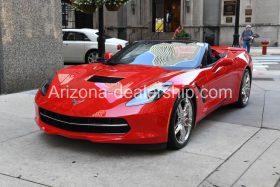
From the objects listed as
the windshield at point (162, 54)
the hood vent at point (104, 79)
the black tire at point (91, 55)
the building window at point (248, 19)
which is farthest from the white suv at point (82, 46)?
the building window at point (248, 19)

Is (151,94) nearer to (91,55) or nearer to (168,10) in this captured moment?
(91,55)

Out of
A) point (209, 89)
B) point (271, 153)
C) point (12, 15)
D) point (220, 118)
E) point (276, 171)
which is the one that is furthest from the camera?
point (12, 15)

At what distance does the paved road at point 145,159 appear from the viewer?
3781 mm

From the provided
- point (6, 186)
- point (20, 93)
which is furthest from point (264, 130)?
point (20, 93)

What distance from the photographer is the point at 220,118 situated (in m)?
6.33

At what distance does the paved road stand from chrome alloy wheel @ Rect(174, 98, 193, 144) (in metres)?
0.15

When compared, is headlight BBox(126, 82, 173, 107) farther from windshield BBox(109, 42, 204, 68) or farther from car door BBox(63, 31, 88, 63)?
car door BBox(63, 31, 88, 63)

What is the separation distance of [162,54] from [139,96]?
62.3 inches

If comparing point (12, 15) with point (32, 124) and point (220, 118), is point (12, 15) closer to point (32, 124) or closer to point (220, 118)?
point (32, 124)

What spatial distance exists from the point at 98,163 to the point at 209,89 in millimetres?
2086

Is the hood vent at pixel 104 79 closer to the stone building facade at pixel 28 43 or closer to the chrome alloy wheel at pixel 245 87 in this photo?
the chrome alloy wheel at pixel 245 87

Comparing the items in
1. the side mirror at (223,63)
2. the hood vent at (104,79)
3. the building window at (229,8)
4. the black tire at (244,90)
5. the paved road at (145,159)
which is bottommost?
the paved road at (145,159)

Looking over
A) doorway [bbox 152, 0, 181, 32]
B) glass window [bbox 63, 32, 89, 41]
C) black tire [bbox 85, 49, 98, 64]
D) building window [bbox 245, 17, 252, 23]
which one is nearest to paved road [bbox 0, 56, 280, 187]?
black tire [bbox 85, 49, 98, 64]

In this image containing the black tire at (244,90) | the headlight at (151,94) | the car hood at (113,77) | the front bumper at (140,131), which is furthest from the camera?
the black tire at (244,90)
